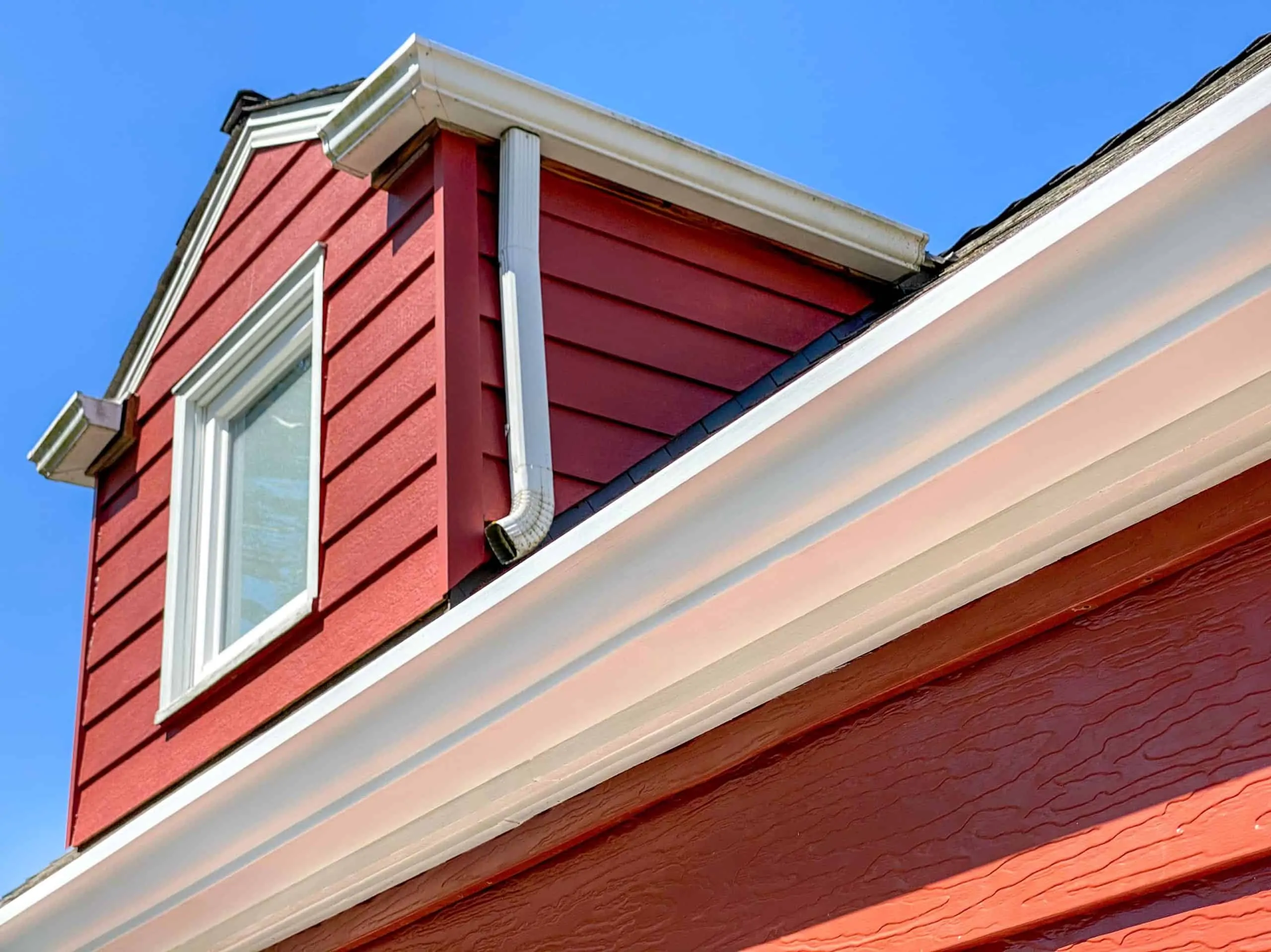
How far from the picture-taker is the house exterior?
5.16ft

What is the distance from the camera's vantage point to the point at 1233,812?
1.48m

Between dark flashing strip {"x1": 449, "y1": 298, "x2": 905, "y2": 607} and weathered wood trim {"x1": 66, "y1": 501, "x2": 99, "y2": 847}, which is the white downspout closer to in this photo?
dark flashing strip {"x1": 449, "y1": 298, "x2": 905, "y2": 607}

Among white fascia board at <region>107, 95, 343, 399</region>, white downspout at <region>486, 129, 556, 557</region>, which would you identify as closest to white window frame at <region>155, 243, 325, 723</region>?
white fascia board at <region>107, 95, 343, 399</region>

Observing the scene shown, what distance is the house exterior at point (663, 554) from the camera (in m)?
1.57

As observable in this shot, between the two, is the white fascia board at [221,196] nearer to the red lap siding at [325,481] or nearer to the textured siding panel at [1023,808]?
the red lap siding at [325,481]

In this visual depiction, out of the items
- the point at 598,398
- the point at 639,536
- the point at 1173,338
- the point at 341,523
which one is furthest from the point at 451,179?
the point at 1173,338

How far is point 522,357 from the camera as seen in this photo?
10.2 ft

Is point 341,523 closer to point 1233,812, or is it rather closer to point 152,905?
point 152,905

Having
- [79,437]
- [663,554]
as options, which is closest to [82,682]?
[79,437]

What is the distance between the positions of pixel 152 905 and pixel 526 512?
1199 mm

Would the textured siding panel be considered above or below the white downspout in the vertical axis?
below

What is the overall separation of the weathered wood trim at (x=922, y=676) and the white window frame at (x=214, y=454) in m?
1.28

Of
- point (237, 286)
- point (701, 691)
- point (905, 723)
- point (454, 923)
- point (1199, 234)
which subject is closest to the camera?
point (1199, 234)

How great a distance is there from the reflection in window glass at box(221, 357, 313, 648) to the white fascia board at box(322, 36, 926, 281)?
71 centimetres
